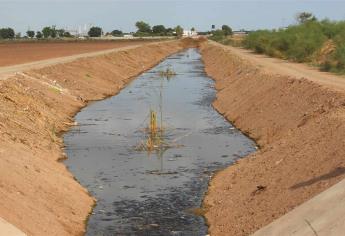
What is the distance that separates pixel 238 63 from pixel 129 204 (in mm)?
35196

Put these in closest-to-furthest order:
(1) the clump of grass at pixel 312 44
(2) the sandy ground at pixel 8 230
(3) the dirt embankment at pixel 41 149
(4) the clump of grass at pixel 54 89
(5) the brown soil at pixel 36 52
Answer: (2) the sandy ground at pixel 8 230 → (3) the dirt embankment at pixel 41 149 → (4) the clump of grass at pixel 54 89 → (1) the clump of grass at pixel 312 44 → (5) the brown soil at pixel 36 52

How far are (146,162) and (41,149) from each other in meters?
3.85

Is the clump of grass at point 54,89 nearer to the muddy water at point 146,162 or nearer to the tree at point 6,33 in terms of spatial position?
the muddy water at point 146,162

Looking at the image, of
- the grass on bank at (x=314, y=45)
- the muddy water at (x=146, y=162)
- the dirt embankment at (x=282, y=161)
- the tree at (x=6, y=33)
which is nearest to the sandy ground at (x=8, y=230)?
the muddy water at (x=146, y=162)

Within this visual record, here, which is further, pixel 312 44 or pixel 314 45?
pixel 314 45

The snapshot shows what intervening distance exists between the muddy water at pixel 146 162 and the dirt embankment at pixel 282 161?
796mm

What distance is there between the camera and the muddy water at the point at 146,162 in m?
13.9

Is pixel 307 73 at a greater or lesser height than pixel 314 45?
lesser

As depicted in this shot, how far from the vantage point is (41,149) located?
63.9 feet

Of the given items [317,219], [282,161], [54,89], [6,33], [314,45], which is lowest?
[6,33]

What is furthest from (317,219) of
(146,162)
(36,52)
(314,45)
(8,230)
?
(36,52)

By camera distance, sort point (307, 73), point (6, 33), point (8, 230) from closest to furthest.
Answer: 1. point (8, 230)
2. point (307, 73)
3. point (6, 33)

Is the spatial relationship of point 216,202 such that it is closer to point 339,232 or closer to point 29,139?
point 339,232

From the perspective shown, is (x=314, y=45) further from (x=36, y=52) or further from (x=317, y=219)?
(x=36, y=52)
